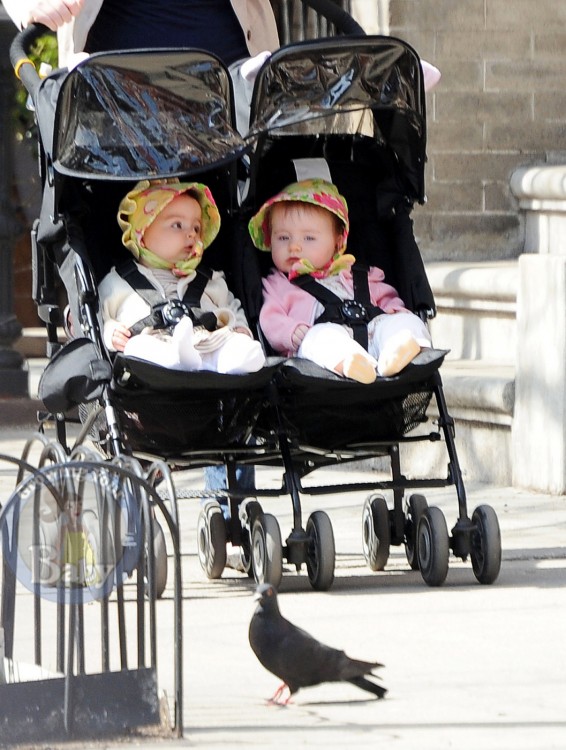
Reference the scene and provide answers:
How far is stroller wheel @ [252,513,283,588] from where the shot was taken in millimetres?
5078

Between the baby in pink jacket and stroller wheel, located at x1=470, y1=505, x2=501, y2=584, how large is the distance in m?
0.58

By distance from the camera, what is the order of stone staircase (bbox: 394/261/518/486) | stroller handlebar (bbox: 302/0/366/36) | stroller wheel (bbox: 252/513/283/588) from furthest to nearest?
stone staircase (bbox: 394/261/518/486), stroller handlebar (bbox: 302/0/366/36), stroller wheel (bbox: 252/513/283/588)

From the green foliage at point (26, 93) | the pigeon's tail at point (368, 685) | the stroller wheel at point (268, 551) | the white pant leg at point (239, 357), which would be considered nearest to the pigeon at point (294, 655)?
the pigeon's tail at point (368, 685)

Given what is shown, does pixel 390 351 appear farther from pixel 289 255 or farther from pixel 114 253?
pixel 114 253

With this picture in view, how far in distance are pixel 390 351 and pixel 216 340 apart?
1.82ft

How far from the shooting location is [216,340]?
527 cm

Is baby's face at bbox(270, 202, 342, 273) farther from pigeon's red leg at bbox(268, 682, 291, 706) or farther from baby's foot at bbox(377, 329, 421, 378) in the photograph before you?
pigeon's red leg at bbox(268, 682, 291, 706)

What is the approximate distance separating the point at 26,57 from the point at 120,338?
1.11m

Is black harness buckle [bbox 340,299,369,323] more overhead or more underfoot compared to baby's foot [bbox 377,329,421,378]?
more overhead

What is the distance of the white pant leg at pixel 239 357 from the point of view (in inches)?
202

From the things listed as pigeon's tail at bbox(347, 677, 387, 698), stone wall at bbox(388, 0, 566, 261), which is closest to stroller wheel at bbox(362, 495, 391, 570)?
pigeon's tail at bbox(347, 677, 387, 698)

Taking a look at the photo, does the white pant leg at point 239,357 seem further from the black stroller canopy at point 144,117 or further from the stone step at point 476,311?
the stone step at point 476,311

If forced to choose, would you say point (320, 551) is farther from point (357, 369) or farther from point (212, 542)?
point (357, 369)

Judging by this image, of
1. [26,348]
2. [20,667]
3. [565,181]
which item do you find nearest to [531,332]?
[565,181]
